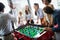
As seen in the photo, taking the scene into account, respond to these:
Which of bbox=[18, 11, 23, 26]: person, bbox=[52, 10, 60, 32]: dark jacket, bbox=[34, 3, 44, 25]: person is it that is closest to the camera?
bbox=[52, 10, 60, 32]: dark jacket

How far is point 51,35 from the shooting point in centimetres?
170

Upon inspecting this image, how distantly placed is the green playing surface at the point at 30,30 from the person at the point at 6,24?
0.12m

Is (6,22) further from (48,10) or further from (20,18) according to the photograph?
(48,10)

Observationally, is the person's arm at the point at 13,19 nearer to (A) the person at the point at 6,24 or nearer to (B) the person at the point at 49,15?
(A) the person at the point at 6,24

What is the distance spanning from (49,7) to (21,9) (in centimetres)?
30

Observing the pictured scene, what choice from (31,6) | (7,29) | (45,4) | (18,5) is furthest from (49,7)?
(7,29)

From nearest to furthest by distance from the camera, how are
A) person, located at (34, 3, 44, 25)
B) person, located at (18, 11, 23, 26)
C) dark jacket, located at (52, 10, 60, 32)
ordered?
dark jacket, located at (52, 10, 60, 32) → person, located at (34, 3, 44, 25) → person, located at (18, 11, 23, 26)

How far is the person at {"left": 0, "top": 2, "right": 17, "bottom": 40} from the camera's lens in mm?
1885

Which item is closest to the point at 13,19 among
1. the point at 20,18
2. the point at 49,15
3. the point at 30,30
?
the point at 20,18

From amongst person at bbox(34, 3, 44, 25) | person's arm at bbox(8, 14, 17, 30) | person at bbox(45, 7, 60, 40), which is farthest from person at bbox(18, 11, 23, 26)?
person at bbox(45, 7, 60, 40)

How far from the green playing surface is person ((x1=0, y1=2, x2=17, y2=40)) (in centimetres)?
12

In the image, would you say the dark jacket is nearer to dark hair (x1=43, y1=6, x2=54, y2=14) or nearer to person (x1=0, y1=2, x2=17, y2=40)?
dark hair (x1=43, y1=6, x2=54, y2=14)

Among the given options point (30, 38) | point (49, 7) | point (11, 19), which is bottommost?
point (30, 38)

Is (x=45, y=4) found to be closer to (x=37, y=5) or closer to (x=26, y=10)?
(x=37, y=5)
